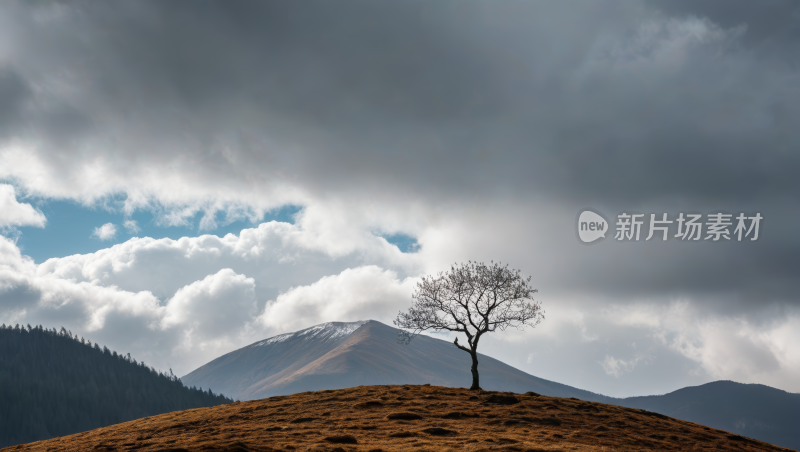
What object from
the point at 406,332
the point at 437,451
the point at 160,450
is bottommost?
the point at 160,450

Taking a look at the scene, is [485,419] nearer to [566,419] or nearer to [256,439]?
[566,419]

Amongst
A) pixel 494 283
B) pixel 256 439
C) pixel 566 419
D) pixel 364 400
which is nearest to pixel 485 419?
pixel 566 419

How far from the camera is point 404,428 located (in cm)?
3419

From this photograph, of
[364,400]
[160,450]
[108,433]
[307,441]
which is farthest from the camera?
[364,400]

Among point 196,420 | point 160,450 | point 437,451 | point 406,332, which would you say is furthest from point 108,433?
point 406,332

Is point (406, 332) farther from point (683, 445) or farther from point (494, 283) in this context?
point (683, 445)

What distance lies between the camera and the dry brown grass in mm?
29625

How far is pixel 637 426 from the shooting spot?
39562 mm

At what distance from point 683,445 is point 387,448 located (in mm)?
23545

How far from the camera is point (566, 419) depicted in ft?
129

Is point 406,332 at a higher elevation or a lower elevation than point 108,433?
higher

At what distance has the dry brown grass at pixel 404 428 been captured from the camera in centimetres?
2962

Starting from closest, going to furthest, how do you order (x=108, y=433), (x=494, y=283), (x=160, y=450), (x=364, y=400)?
1. (x=160, y=450)
2. (x=108, y=433)
3. (x=364, y=400)
4. (x=494, y=283)

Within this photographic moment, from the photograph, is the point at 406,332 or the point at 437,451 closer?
the point at 437,451
